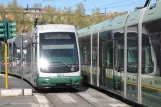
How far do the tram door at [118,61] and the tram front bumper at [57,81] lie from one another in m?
3.77

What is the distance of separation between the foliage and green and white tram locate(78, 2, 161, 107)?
148 ft

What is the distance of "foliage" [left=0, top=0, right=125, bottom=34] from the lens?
64875mm

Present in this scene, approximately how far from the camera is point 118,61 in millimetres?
14914

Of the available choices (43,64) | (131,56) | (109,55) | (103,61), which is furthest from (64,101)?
(131,56)

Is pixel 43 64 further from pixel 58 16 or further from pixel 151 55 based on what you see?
pixel 58 16

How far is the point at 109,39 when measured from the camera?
16625mm

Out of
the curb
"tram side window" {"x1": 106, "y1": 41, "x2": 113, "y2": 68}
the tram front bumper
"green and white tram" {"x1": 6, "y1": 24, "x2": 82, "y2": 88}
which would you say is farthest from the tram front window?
Answer: "tram side window" {"x1": 106, "y1": 41, "x2": 113, "y2": 68}

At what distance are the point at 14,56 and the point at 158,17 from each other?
2266 cm

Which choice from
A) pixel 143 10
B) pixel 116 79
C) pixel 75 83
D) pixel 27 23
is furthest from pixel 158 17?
pixel 27 23

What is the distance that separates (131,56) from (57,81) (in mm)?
6094

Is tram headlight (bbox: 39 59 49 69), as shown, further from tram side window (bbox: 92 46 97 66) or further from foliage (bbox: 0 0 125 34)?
foliage (bbox: 0 0 125 34)

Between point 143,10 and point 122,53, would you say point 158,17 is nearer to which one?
point 143,10

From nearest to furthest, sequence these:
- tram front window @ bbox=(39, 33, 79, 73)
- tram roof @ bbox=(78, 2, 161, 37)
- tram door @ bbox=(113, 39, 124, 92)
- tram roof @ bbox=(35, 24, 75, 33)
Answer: tram roof @ bbox=(78, 2, 161, 37)
tram door @ bbox=(113, 39, 124, 92)
tram front window @ bbox=(39, 33, 79, 73)
tram roof @ bbox=(35, 24, 75, 33)

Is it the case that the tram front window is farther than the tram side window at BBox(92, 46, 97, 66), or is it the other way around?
the tram side window at BBox(92, 46, 97, 66)
